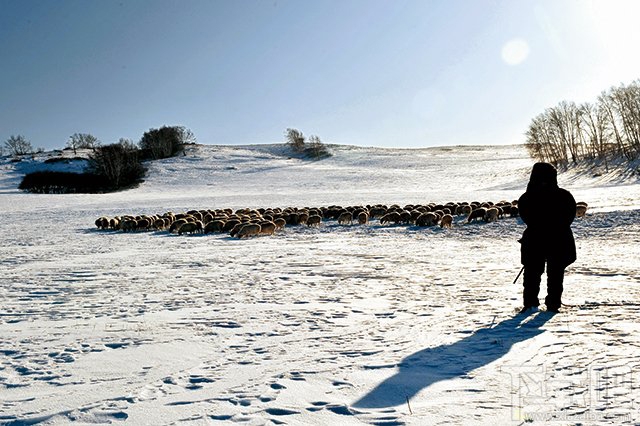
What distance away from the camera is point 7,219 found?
29.3 m

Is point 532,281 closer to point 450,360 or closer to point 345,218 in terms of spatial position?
point 450,360

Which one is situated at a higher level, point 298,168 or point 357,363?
point 298,168

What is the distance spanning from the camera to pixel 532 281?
596 centimetres

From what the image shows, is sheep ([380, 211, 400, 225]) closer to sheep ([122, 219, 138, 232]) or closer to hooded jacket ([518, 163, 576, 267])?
sheep ([122, 219, 138, 232])

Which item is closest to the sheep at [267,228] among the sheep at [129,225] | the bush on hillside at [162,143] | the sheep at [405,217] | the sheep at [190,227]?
the sheep at [190,227]

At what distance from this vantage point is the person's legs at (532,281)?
19.6 feet

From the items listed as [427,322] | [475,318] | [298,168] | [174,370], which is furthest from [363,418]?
[298,168]

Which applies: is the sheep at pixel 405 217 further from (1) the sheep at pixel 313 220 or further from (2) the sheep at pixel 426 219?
(1) the sheep at pixel 313 220

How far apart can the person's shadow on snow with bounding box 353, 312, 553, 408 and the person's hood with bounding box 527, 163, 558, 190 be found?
1.62 meters

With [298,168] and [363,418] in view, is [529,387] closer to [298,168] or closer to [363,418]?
[363,418]

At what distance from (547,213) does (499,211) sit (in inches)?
621

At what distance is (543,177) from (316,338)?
3451mm

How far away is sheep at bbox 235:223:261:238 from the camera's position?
17031mm

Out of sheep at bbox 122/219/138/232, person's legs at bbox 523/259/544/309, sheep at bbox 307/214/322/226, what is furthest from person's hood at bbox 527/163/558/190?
sheep at bbox 122/219/138/232
